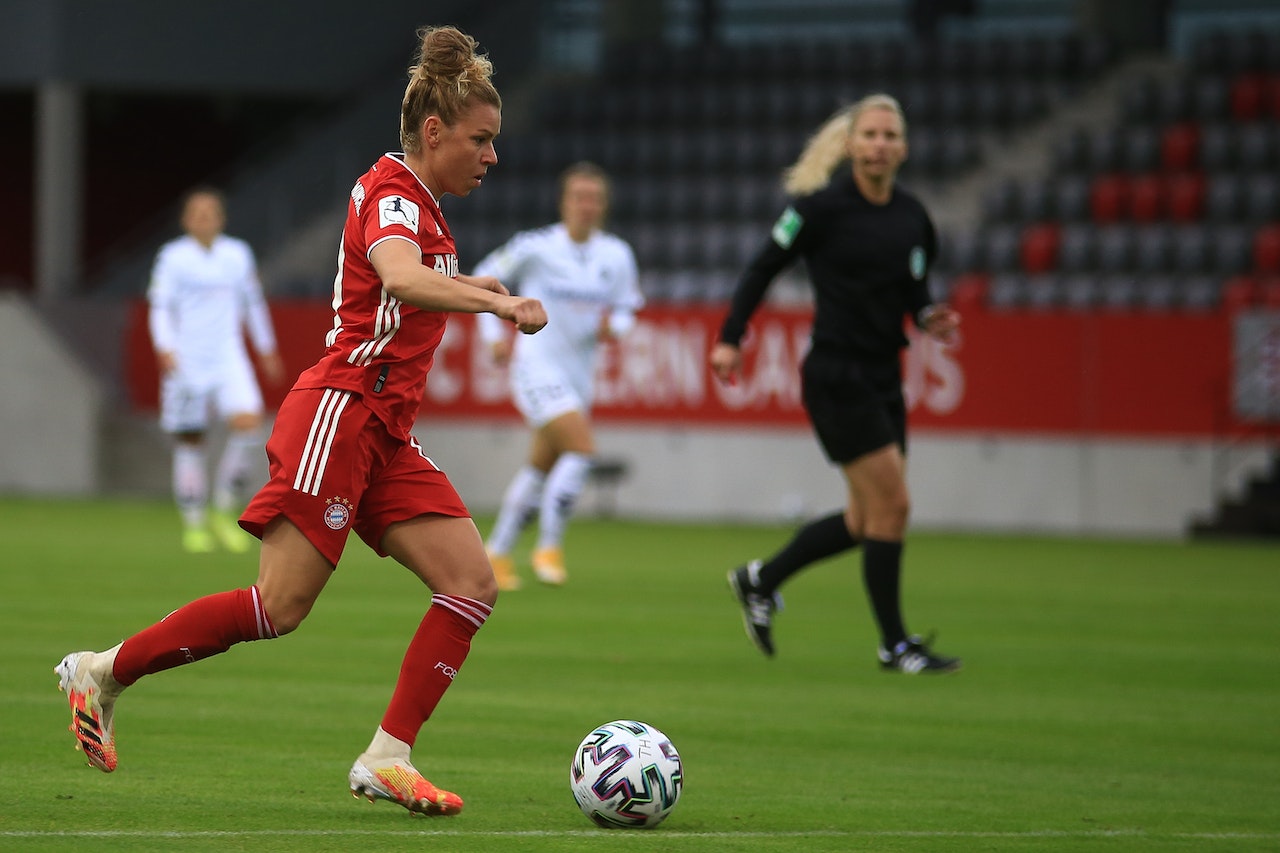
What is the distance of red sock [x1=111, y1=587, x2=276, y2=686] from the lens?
5750 millimetres

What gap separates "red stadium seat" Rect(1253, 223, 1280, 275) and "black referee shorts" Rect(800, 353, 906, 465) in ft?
45.8

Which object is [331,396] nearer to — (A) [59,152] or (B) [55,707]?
(B) [55,707]

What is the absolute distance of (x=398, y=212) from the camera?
5684mm

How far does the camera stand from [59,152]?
87.8ft

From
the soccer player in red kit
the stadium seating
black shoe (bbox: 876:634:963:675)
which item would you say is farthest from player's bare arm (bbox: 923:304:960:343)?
the stadium seating

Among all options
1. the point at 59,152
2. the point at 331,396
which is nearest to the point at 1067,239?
the point at 59,152

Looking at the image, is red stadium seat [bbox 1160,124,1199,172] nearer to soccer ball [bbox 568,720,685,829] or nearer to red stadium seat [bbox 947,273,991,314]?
red stadium seat [bbox 947,273,991,314]

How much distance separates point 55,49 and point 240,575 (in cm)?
1475

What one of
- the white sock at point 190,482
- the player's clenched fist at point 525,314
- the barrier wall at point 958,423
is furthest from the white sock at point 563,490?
the barrier wall at point 958,423

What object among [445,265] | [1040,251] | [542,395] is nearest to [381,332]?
[445,265]

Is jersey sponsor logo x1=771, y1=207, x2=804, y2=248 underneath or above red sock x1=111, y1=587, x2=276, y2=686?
above

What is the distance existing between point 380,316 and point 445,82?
0.67 meters

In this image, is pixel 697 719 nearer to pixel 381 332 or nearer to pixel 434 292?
pixel 381 332

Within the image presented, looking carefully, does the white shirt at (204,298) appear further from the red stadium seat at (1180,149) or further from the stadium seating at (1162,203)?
the red stadium seat at (1180,149)
